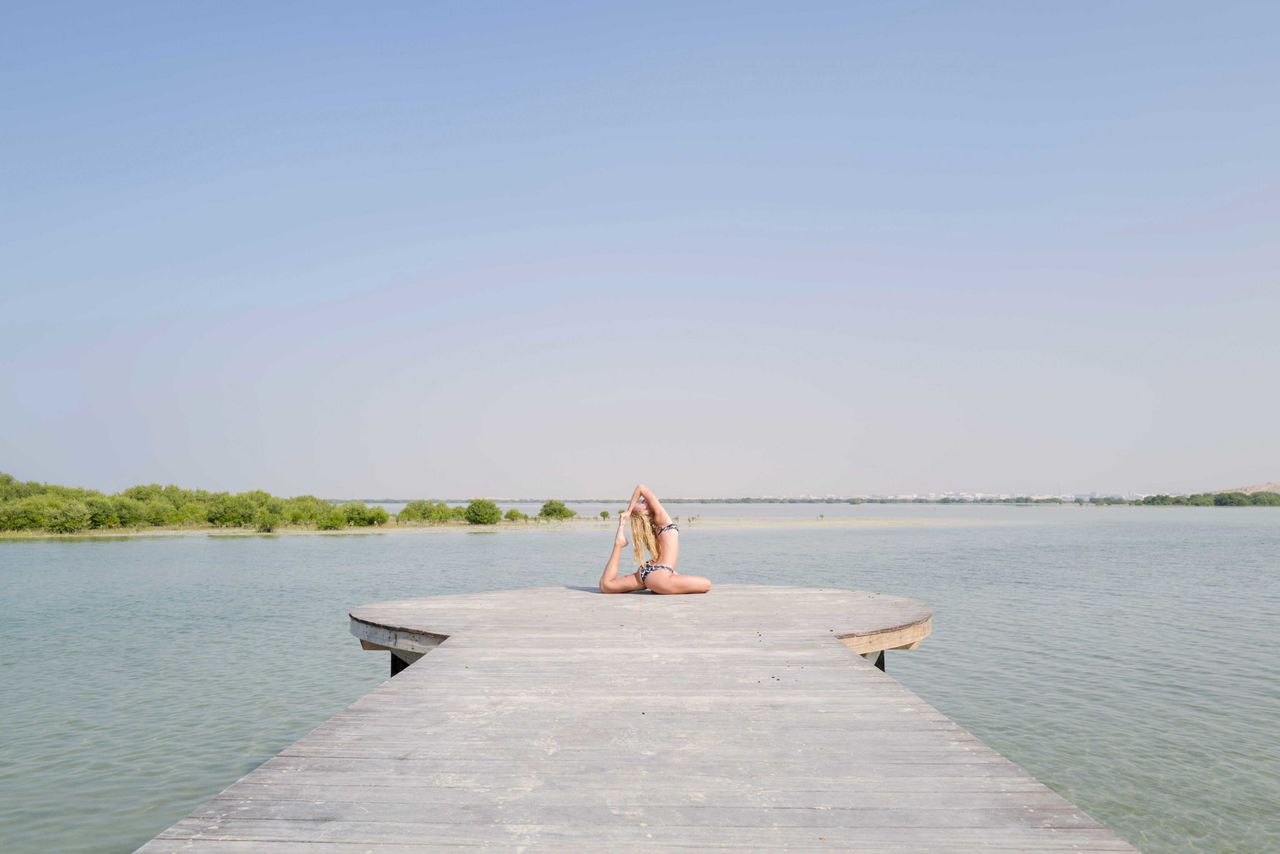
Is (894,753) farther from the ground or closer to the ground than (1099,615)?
farther from the ground

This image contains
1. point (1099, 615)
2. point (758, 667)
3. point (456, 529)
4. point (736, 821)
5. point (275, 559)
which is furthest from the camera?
point (456, 529)

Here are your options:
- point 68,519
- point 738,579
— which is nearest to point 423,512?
point 68,519

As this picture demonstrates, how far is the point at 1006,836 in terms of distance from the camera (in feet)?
11.4

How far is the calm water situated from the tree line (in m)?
36.9

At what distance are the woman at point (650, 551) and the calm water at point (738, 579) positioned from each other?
4.48 metres

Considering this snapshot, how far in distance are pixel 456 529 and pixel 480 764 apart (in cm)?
7112

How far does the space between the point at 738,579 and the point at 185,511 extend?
66619 millimetres

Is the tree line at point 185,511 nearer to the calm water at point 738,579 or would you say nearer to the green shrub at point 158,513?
the green shrub at point 158,513

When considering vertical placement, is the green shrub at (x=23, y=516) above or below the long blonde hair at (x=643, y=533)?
below

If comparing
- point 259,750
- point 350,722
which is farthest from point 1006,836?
point 259,750

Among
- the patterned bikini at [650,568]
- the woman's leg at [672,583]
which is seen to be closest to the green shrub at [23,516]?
the patterned bikini at [650,568]

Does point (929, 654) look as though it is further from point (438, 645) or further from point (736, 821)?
point (736, 821)

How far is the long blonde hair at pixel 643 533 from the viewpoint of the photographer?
36.9 feet

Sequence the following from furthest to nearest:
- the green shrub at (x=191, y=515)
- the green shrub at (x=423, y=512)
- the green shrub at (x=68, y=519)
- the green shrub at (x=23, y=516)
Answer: the green shrub at (x=423, y=512), the green shrub at (x=191, y=515), the green shrub at (x=23, y=516), the green shrub at (x=68, y=519)
